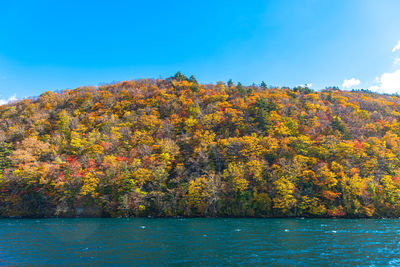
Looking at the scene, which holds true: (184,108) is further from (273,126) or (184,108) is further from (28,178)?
(28,178)

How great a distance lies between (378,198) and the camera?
2318 inches

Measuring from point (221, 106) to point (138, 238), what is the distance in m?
83.4

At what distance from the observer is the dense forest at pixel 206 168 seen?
6088 centimetres

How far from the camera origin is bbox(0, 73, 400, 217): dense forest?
60.9m

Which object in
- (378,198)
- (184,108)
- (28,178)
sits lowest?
(378,198)

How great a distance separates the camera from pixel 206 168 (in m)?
70.4

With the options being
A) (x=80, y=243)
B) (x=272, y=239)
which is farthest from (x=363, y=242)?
(x=80, y=243)

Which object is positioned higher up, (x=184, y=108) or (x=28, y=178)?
(x=184, y=108)

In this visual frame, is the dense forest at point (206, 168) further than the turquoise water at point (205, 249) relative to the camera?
Yes

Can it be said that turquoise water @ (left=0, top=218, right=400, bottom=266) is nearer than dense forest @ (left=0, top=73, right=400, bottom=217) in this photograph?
Yes

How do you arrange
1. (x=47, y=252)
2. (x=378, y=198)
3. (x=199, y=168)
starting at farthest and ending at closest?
(x=199, y=168) → (x=378, y=198) → (x=47, y=252)

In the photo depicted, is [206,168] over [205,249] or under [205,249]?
over

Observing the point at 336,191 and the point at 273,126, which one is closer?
the point at 336,191

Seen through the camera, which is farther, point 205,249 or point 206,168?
point 206,168
